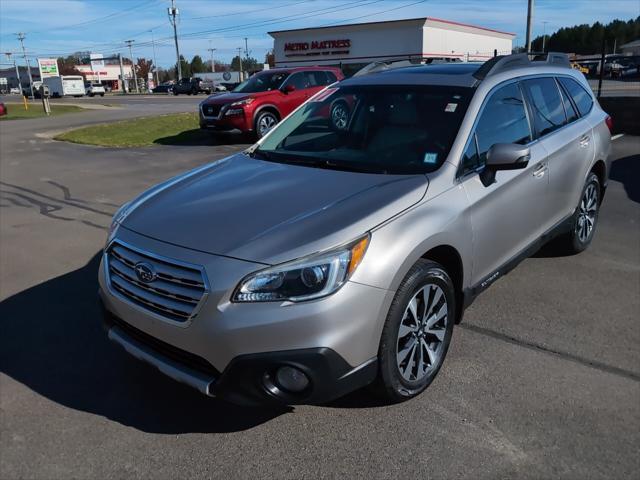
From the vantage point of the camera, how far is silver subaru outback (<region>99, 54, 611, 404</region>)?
Answer: 102 inches

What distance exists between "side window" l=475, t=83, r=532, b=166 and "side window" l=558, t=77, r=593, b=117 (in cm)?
120

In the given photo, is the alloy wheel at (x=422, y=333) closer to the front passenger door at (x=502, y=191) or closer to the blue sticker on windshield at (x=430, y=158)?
the front passenger door at (x=502, y=191)

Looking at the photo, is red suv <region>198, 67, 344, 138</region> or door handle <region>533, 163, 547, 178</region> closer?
door handle <region>533, 163, 547, 178</region>

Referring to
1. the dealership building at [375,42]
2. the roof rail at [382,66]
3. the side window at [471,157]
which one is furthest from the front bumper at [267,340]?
the dealership building at [375,42]

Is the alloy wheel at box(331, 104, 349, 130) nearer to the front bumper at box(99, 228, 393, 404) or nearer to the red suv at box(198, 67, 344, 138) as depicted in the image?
the front bumper at box(99, 228, 393, 404)

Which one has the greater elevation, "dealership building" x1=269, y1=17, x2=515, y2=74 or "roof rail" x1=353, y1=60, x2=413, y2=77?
"dealership building" x1=269, y1=17, x2=515, y2=74

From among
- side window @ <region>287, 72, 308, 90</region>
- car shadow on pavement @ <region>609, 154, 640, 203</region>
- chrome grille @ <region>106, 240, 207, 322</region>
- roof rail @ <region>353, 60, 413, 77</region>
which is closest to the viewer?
chrome grille @ <region>106, 240, 207, 322</region>

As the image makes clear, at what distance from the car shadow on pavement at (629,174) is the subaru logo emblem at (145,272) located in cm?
711

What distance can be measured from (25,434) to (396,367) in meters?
2.02

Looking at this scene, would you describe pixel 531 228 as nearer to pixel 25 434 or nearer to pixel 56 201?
pixel 25 434

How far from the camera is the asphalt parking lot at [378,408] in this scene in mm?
2719

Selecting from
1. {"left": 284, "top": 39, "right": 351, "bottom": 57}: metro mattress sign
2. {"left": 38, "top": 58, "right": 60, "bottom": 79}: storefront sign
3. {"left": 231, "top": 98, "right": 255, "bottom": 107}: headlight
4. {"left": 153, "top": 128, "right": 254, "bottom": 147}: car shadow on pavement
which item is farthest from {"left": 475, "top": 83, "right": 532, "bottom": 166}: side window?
{"left": 38, "top": 58, "right": 60, "bottom": 79}: storefront sign

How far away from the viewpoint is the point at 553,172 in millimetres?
4449

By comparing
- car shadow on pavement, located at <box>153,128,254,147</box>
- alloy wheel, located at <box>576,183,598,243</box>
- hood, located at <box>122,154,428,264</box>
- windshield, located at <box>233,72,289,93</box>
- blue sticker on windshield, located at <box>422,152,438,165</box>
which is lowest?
car shadow on pavement, located at <box>153,128,254,147</box>
